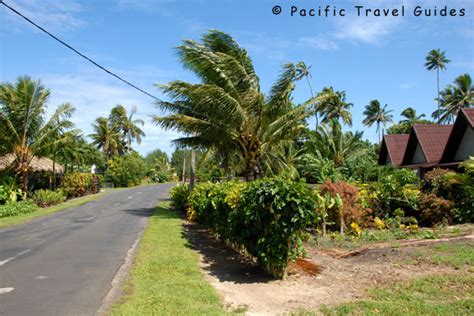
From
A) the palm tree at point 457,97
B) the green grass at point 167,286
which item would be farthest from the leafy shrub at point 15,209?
the palm tree at point 457,97

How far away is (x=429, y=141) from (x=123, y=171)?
39.7 m

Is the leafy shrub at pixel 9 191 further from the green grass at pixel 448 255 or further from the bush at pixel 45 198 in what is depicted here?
the green grass at pixel 448 255

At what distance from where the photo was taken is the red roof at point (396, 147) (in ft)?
97.8

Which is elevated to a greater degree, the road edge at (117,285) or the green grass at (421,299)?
the green grass at (421,299)

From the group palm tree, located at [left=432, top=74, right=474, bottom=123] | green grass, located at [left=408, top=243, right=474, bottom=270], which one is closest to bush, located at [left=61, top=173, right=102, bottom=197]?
green grass, located at [left=408, top=243, right=474, bottom=270]

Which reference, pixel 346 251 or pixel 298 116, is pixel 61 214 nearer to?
pixel 298 116

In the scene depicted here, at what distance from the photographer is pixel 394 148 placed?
3075cm

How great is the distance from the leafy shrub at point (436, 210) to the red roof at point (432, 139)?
37.8 feet

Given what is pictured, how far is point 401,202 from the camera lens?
14211mm

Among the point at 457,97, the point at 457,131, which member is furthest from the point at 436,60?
the point at 457,131

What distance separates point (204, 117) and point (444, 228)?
34.1ft

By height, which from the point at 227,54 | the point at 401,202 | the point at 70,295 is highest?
the point at 227,54

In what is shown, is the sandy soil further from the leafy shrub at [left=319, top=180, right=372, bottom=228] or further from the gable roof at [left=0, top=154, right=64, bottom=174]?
the gable roof at [left=0, top=154, right=64, bottom=174]

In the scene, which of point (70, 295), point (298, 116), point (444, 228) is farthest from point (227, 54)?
point (70, 295)
